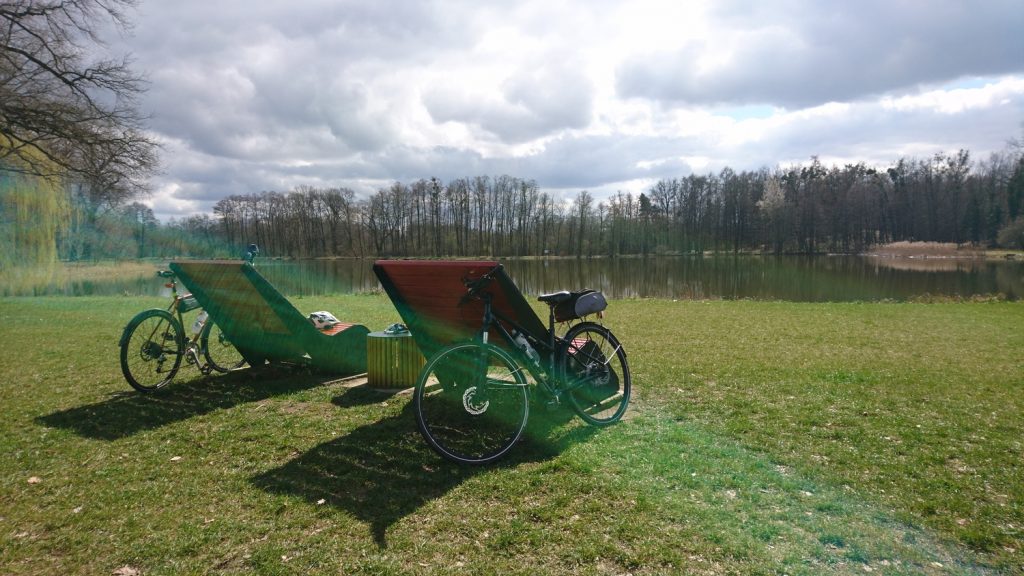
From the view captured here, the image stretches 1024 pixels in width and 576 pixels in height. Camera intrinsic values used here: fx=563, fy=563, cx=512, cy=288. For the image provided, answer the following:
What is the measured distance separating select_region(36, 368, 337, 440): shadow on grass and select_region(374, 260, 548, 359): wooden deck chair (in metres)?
2.27

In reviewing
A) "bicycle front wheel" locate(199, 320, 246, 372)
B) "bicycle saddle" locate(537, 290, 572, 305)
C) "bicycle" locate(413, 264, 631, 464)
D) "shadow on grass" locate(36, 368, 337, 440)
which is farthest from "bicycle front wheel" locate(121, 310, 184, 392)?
"bicycle saddle" locate(537, 290, 572, 305)

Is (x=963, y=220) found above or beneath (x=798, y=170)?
beneath

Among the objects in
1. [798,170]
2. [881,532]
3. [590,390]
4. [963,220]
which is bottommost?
[881,532]

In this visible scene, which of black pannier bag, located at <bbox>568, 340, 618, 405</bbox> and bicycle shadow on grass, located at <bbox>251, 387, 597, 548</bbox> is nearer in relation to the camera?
bicycle shadow on grass, located at <bbox>251, 387, 597, 548</bbox>

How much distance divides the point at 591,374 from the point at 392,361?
2371mm

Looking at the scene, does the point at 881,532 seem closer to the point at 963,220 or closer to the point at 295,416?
the point at 295,416

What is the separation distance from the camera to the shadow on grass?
5.31 m

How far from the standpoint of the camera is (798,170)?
105 meters

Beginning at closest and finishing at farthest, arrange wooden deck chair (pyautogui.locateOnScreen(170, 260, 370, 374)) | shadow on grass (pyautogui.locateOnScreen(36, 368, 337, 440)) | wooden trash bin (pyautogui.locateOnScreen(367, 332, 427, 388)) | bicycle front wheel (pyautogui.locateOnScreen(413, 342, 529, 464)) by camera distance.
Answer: bicycle front wheel (pyautogui.locateOnScreen(413, 342, 529, 464)) → shadow on grass (pyautogui.locateOnScreen(36, 368, 337, 440)) → wooden deck chair (pyautogui.locateOnScreen(170, 260, 370, 374)) → wooden trash bin (pyautogui.locateOnScreen(367, 332, 427, 388))

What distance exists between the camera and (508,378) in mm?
4672

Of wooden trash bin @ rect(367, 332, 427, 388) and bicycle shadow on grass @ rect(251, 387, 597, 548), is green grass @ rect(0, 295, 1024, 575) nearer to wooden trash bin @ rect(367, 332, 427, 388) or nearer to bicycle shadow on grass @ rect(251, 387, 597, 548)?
bicycle shadow on grass @ rect(251, 387, 597, 548)

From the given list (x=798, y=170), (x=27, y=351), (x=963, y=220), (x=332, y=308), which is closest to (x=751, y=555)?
(x=27, y=351)

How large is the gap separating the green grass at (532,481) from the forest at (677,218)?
275 feet

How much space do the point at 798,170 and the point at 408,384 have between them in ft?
379
